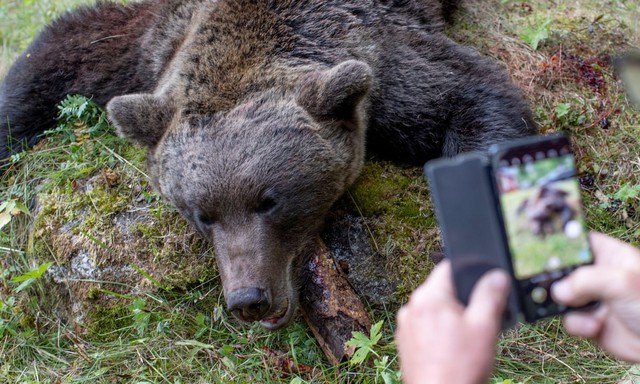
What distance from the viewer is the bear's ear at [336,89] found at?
4.15m

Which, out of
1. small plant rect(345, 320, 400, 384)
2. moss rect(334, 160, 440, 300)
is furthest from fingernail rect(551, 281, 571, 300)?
moss rect(334, 160, 440, 300)

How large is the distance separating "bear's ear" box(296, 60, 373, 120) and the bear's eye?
673 mm

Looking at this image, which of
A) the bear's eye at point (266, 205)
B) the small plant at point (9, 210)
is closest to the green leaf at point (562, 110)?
the bear's eye at point (266, 205)

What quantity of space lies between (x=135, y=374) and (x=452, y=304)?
2.94 m

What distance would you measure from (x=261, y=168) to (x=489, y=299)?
233cm

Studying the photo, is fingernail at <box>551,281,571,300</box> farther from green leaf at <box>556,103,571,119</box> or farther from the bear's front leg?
the bear's front leg

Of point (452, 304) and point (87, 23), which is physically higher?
point (452, 304)

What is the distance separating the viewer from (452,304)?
1.80 meters

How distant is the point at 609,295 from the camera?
6.20ft

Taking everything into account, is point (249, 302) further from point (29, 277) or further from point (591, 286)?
point (591, 286)

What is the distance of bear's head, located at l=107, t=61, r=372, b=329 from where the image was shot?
386 cm

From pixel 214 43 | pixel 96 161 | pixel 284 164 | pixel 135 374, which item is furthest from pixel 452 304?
pixel 96 161

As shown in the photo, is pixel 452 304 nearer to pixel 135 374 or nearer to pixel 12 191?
pixel 135 374

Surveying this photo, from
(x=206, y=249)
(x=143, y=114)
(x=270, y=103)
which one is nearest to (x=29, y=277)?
(x=206, y=249)
